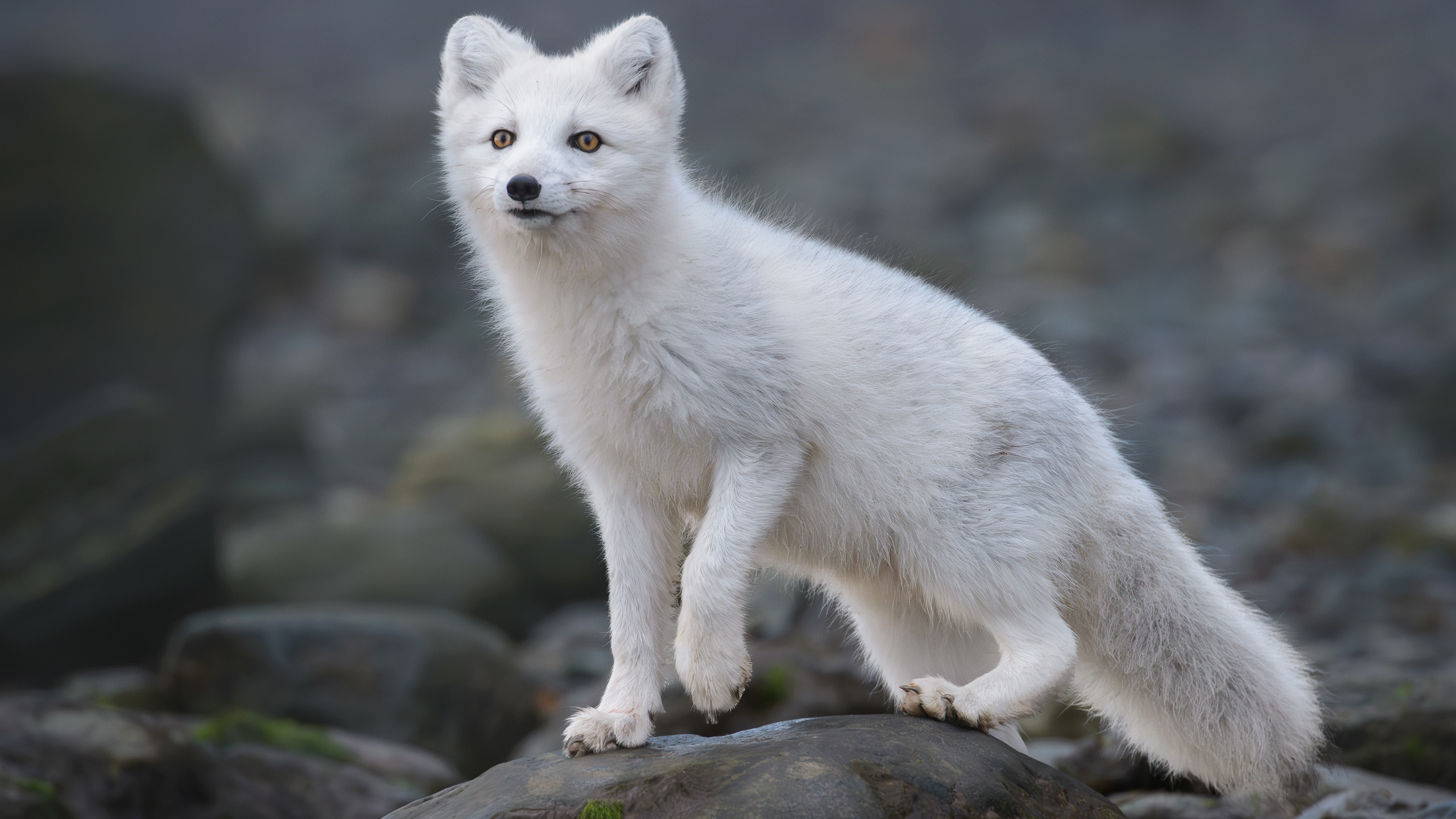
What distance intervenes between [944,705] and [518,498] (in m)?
6.25

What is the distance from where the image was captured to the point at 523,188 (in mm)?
2994

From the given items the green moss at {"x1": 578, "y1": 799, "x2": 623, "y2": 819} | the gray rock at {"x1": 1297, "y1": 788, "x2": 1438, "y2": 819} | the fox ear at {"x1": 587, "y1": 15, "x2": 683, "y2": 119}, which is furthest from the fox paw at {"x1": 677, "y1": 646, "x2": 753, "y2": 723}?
the gray rock at {"x1": 1297, "y1": 788, "x2": 1438, "y2": 819}

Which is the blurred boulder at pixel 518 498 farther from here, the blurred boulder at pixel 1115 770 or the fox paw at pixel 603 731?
the fox paw at pixel 603 731

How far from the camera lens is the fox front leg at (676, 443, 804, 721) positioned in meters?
3.15

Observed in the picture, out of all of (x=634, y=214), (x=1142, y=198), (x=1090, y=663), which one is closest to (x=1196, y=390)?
(x=1142, y=198)

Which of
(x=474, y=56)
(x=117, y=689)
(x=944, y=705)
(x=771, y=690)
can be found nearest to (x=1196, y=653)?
(x=944, y=705)

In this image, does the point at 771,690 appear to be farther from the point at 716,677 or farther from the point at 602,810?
the point at 602,810

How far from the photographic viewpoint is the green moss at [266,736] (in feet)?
16.2

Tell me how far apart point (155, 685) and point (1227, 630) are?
5539 millimetres

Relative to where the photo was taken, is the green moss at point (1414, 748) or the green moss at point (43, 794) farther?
the green moss at point (1414, 748)

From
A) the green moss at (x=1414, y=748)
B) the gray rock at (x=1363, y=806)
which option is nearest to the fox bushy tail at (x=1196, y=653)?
the gray rock at (x=1363, y=806)

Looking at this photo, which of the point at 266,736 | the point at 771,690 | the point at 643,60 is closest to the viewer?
the point at 643,60

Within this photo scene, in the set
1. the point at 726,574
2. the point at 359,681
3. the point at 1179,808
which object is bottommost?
the point at 359,681

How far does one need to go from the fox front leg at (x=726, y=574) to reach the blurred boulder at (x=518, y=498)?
547cm
